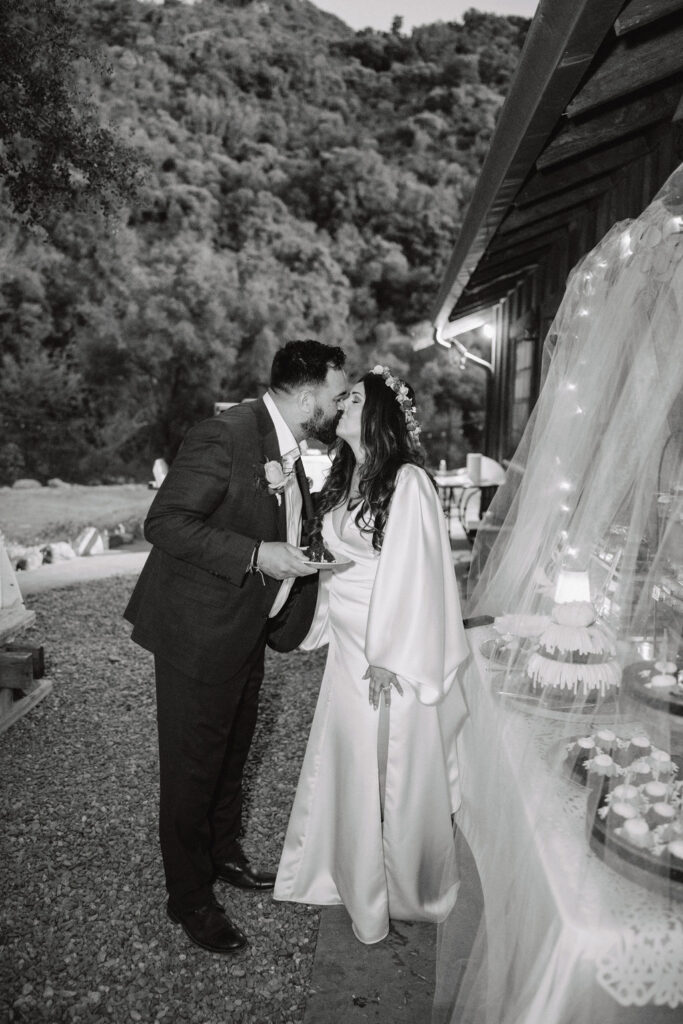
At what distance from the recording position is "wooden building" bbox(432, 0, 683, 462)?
2223mm

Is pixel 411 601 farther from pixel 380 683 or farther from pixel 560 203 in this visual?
pixel 560 203

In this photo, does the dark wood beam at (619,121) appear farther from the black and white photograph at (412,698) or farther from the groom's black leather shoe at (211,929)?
the groom's black leather shoe at (211,929)

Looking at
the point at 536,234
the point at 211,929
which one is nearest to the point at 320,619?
the point at 211,929

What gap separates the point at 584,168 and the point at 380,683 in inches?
138

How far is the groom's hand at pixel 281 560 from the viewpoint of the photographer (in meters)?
2.32

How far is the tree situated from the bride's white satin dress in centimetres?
1012

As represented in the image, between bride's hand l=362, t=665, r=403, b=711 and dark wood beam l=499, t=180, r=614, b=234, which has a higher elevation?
dark wood beam l=499, t=180, r=614, b=234

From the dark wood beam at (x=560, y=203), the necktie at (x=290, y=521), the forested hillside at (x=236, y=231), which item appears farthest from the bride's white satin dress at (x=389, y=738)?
the forested hillside at (x=236, y=231)

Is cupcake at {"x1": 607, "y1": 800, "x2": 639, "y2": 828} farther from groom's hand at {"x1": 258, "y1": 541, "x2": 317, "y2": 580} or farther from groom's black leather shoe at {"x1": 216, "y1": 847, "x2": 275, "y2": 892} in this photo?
groom's black leather shoe at {"x1": 216, "y1": 847, "x2": 275, "y2": 892}

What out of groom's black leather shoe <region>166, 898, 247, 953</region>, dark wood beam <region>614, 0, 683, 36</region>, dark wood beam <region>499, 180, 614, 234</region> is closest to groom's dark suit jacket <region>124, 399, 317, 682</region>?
groom's black leather shoe <region>166, 898, 247, 953</region>

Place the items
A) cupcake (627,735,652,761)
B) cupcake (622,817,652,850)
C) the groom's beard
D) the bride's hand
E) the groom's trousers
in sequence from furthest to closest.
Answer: the groom's beard → the groom's trousers → the bride's hand → cupcake (627,735,652,761) → cupcake (622,817,652,850)

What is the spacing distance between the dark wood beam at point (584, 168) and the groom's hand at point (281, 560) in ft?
10.1

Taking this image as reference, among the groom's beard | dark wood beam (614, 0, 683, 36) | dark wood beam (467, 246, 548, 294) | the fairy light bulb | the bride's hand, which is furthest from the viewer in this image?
dark wood beam (467, 246, 548, 294)

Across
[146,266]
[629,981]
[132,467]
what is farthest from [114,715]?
[146,266]
